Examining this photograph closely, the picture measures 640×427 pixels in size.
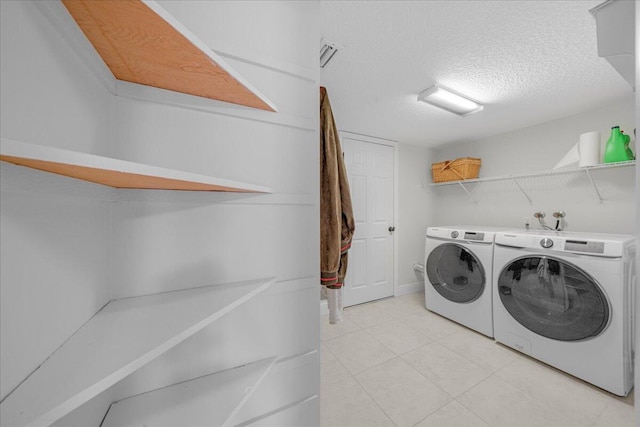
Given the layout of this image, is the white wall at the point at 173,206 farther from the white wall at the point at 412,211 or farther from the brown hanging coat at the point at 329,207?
the white wall at the point at 412,211

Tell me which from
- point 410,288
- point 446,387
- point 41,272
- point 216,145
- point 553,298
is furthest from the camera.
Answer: point 410,288

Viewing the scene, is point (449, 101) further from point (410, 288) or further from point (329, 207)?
point (410, 288)

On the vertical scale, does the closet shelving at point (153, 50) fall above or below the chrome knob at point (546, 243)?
above

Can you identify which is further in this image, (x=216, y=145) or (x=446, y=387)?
(x=446, y=387)

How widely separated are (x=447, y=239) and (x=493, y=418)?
4.89ft

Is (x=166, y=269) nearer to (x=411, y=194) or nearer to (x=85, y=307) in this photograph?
(x=85, y=307)

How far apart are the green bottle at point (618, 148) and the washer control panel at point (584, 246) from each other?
2.59 ft

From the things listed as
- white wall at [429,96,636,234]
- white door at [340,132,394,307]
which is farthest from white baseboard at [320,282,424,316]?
white wall at [429,96,636,234]

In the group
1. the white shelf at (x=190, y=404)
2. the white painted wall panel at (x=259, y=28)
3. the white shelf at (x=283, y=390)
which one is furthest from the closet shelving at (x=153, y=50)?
the white shelf at (x=283, y=390)

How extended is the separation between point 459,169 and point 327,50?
2.31m

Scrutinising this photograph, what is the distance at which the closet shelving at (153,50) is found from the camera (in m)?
0.36

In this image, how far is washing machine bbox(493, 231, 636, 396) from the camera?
1.43m

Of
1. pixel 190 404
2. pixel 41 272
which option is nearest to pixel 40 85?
pixel 41 272

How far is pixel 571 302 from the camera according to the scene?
62.3 inches
